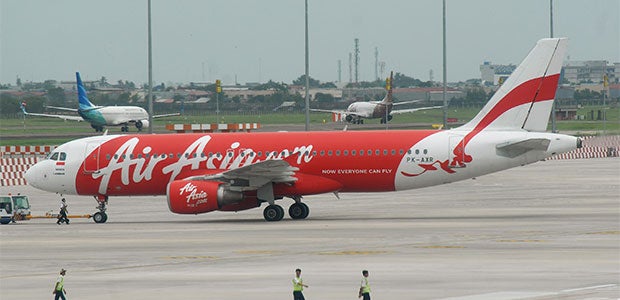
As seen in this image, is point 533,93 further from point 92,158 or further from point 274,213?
point 92,158

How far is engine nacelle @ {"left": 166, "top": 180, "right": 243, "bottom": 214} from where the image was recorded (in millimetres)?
41281

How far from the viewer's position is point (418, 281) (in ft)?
85.9

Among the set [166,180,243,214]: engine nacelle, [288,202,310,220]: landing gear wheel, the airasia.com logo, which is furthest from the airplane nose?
[288,202,310,220]: landing gear wheel

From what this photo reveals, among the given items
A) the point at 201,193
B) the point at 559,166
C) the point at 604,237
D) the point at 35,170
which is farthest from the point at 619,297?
the point at 559,166

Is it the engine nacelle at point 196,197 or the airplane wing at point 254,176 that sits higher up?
the airplane wing at point 254,176

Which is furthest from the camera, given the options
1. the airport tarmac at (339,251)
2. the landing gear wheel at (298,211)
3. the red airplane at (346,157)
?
the landing gear wheel at (298,211)

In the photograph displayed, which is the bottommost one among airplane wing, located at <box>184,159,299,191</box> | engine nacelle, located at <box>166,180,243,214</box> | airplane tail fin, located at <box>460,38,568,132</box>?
engine nacelle, located at <box>166,180,243,214</box>

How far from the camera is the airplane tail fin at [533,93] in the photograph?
137ft

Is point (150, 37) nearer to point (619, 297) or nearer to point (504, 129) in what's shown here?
point (504, 129)

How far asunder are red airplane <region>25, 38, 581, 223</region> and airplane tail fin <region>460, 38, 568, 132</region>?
0.11 ft

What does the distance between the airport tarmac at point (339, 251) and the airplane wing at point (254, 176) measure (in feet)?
4.74

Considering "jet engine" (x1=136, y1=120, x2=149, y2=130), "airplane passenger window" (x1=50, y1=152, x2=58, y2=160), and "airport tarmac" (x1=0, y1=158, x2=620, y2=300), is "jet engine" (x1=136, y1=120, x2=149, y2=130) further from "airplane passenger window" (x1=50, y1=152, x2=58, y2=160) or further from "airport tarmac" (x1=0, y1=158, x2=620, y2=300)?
"airplane passenger window" (x1=50, y1=152, x2=58, y2=160)

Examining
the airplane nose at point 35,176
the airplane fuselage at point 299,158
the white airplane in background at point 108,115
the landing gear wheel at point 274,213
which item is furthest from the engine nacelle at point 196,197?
the white airplane in background at point 108,115

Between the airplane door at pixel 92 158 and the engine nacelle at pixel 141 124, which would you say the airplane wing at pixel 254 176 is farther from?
the engine nacelle at pixel 141 124
